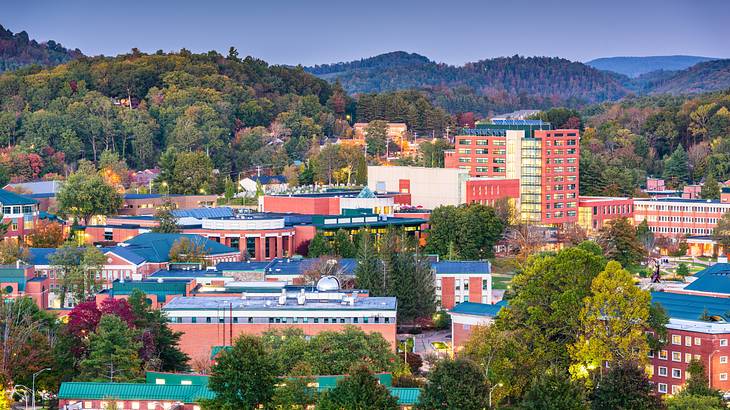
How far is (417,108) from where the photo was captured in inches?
4961

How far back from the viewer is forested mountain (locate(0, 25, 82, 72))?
599ft

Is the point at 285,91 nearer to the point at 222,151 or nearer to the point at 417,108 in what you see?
the point at 417,108

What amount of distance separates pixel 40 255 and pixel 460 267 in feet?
52.5

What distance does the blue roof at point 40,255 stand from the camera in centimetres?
5706

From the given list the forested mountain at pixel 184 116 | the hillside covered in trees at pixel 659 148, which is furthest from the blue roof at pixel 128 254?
the hillside covered in trees at pixel 659 148

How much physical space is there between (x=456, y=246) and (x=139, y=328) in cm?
2597

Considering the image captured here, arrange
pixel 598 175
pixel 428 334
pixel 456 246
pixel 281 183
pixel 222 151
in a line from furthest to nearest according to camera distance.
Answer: pixel 222 151, pixel 281 183, pixel 598 175, pixel 456 246, pixel 428 334

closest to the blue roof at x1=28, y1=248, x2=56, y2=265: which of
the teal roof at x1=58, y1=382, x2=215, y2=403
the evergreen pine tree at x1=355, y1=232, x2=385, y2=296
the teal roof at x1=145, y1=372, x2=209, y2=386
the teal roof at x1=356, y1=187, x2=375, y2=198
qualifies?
the evergreen pine tree at x1=355, y1=232, x2=385, y2=296

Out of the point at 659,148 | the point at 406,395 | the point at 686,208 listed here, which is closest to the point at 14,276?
the point at 406,395

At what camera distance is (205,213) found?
238 feet

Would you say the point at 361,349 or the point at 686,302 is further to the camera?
the point at 686,302

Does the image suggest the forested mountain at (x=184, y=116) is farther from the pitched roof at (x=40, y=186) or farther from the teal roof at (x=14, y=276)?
the teal roof at (x=14, y=276)

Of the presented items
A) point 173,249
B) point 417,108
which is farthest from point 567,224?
point 417,108

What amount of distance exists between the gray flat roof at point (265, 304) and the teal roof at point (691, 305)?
26.5 ft
